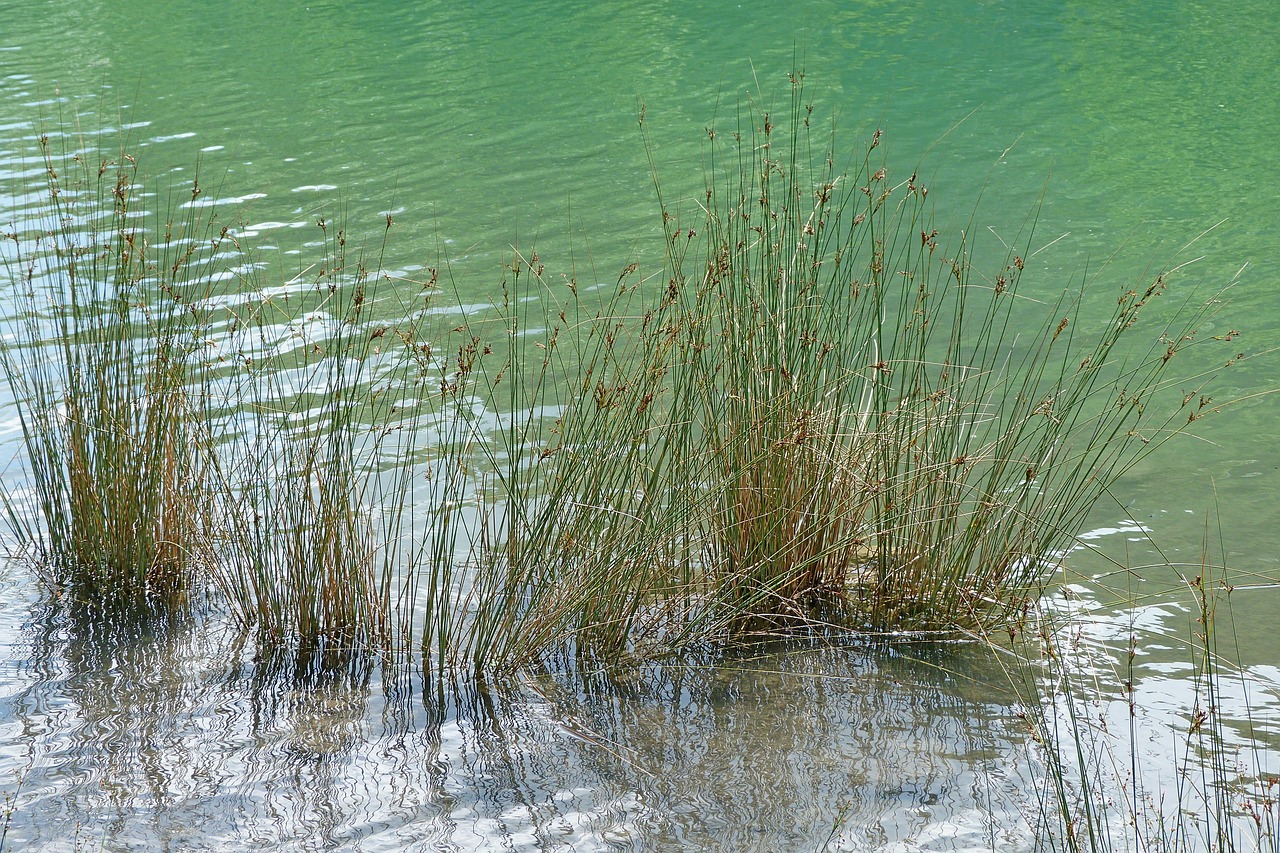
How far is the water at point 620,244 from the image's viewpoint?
2740mm

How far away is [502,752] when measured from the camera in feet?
9.57

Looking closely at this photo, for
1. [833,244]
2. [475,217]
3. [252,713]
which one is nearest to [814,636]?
[252,713]

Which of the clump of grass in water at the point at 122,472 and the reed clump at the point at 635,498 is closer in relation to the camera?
the reed clump at the point at 635,498

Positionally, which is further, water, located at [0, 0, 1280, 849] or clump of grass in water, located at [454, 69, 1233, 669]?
clump of grass in water, located at [454, 69, 1233, 669]

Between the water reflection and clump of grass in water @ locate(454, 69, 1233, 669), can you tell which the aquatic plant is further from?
clump of grass in water @ locate(454, 69, 1233, 669)

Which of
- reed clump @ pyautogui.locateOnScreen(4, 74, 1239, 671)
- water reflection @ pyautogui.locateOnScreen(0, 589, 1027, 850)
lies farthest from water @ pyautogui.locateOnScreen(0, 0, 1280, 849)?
reed clump @ pyautogui.locateOnScreen(4, 74, 1239, 671)

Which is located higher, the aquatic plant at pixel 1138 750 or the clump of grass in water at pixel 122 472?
the clump of grass in water at pixel 122 472

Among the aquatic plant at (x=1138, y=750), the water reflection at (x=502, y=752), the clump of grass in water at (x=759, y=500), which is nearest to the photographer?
the aquatic plant at (x=1138, y=750)

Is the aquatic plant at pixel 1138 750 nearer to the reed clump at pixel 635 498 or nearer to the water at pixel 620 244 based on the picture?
the water at pixel 620 244

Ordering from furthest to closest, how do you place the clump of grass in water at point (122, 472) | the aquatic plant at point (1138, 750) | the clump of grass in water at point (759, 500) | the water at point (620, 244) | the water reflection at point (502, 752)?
1. the clump of grass in water at point (122, 472)
2. the clump of grass in water at point (759, 500)
3. the water at point (620, 244)
4. the water reflection at point (502, 752)
5. the aquatic plant at point (1138, 750)

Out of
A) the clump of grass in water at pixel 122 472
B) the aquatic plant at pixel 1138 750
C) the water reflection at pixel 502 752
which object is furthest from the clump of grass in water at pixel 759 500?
the clump of grass in water at pixel 122 472

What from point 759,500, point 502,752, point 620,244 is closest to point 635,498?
point 759,500

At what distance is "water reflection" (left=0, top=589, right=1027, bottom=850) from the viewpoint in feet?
8.64

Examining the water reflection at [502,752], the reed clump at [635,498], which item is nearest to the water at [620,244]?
the water reflection at [502,752]
